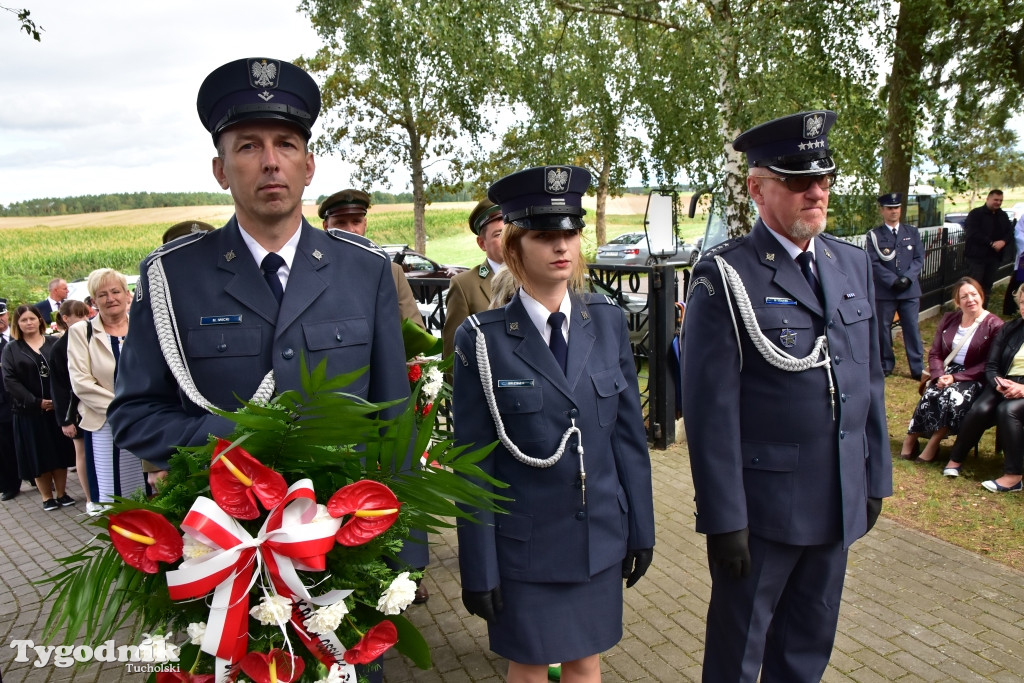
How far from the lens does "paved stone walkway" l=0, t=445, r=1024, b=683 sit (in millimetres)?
3658

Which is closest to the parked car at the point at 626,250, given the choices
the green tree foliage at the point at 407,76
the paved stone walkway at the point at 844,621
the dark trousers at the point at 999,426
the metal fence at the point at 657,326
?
the green tree foliage at the point at 407,76

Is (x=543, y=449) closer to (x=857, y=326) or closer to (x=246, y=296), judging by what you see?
(x=246, y=296)

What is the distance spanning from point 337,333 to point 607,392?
3.02ft

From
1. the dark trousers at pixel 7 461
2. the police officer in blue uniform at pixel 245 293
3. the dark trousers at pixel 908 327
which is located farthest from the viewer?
the dark trousers at pixel 908 327

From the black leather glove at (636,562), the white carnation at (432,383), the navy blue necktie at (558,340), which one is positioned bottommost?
the black leather glove at (636,562)

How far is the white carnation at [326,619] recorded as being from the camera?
62.7 inches

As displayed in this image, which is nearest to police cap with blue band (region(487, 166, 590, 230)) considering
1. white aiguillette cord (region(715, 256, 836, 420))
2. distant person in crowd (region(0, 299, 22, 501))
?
white aiguillette cord (region(715, 256, 836, 420))

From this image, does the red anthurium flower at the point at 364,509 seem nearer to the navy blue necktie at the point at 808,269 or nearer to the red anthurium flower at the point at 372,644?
the red anthurium flower at the point at 372,644

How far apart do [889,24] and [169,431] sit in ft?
37.1

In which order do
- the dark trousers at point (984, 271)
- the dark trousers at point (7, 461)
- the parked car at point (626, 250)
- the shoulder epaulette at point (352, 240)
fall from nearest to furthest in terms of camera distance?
the shoulder epaulette at point (352, 240) → the dark trousers at point (7, 461) → the dark trousers at point (984, 271) → the parked car at point (626, 250)

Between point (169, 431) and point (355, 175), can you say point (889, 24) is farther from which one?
point (355, 175)

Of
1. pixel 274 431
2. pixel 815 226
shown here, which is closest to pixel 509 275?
pixel 815 226

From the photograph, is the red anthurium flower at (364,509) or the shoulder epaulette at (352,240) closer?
the red anthurium flower at (364,509)

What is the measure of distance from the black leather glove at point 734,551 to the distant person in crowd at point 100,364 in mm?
4378
